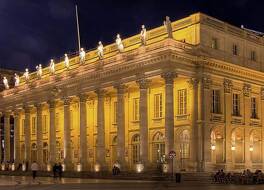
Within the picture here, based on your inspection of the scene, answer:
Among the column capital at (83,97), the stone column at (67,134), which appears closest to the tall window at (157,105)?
the column capital at (83,97)

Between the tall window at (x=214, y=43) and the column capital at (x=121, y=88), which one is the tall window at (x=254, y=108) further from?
the column capital at (x=121, y=88)

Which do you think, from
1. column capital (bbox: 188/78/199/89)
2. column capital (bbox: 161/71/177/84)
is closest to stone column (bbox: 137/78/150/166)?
column capital (bbox: 161/71/177/84)

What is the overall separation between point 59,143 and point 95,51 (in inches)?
575

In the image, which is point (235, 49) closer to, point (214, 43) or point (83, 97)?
point (214, 43)

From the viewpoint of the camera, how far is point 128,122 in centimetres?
5597

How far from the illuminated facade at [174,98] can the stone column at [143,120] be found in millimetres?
90

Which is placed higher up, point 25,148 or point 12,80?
point 12,80

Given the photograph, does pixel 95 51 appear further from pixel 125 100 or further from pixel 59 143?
pixel 59 143

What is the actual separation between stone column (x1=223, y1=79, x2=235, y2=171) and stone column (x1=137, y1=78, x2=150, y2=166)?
7951 mm

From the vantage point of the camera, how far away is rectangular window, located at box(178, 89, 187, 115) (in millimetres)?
49669

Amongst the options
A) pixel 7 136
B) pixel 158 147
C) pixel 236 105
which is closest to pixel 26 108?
pixel 7 136

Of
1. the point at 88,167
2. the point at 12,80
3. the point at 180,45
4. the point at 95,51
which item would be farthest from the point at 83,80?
the point at 12,80

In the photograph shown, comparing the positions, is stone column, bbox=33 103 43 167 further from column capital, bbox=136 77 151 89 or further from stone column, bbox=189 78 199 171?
stone column, bbox=189 78 199 171

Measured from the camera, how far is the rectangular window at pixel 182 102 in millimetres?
49669
